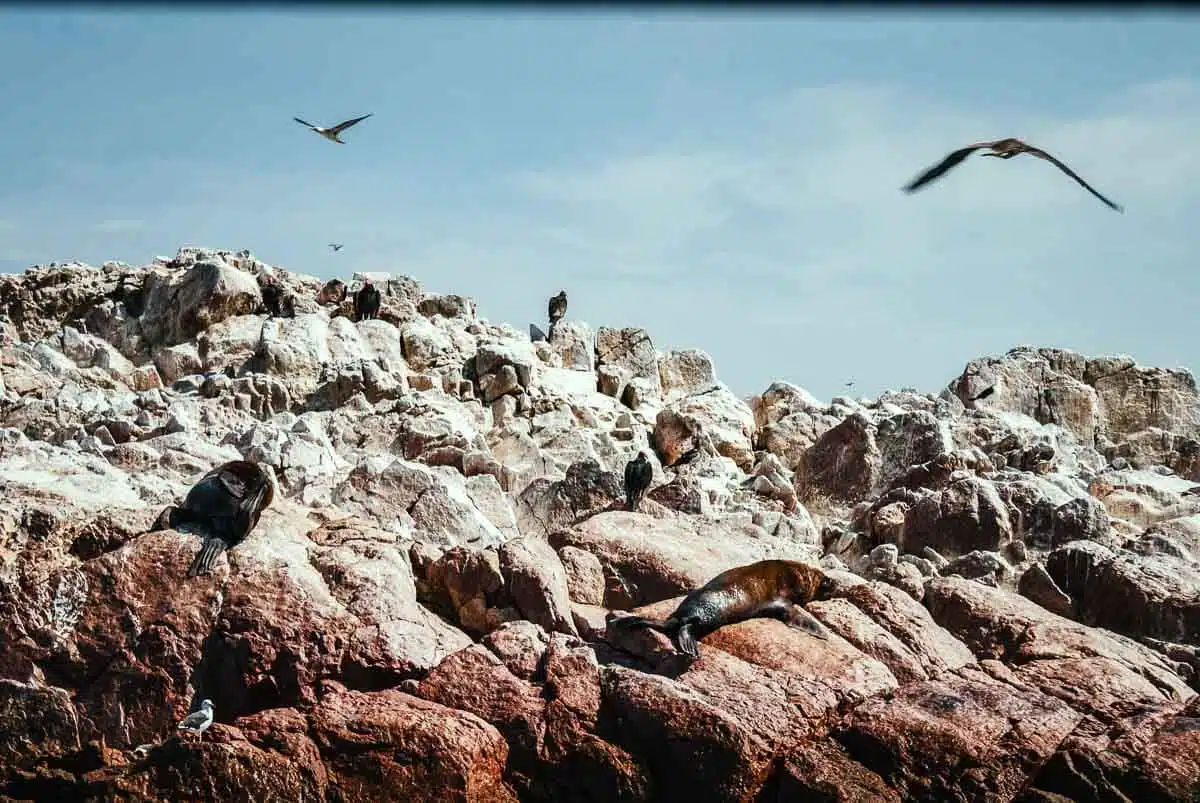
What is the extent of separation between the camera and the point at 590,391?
21422mm

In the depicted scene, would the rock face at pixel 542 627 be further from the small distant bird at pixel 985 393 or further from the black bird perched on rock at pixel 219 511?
the small distant bird at pixel 985 393

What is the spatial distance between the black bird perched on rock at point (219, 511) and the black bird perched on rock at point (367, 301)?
1171 cm

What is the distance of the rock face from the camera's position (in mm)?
8570

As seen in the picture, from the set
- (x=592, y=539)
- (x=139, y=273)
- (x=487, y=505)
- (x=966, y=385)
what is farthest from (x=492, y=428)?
(x=966, y=385)

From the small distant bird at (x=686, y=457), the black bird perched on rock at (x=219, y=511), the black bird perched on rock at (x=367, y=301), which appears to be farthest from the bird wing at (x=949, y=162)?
the black bird perched on rock at (x=367, y=301)

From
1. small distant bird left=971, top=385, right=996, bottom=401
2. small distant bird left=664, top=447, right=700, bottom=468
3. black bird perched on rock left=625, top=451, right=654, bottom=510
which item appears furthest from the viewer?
small distant bird left=971, top=385, right=996, bottom=401

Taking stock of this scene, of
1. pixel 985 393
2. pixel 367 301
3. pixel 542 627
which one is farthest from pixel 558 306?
pixel 542 627

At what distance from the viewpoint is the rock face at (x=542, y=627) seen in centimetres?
857

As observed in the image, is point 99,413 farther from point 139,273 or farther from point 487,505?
point 139,273

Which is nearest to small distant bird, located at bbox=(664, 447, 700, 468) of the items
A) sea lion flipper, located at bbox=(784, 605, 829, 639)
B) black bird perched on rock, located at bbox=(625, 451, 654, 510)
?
black bird perched on rock, located at bbox=(625, 451, 654, 510)

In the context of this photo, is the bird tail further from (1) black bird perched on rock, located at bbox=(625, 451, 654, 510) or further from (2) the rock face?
(1) black bird perched on rock, located at bbox=(625, 451, 654, 510)

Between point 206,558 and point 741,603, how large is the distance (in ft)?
13.8

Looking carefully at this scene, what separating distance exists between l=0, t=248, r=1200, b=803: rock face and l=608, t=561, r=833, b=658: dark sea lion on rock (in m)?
0.13

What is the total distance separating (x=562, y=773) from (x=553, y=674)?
0.76 meters
